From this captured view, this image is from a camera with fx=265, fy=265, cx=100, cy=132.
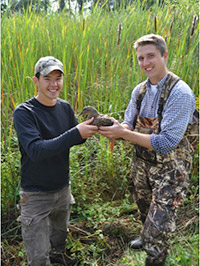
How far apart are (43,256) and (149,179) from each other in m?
1.06

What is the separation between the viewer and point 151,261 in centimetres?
207

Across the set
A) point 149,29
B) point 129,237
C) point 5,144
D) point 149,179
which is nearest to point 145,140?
point 149,179

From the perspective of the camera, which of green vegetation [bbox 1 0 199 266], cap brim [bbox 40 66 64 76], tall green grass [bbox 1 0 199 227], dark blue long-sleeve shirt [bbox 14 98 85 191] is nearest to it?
dark blue long-sleeve shirt [bbox 14 98 85 191]

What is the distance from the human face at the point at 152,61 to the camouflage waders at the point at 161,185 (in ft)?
0.73

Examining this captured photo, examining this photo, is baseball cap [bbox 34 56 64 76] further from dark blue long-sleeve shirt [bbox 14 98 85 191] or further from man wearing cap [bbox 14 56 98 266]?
dark blue long-sleeve shirt [bbox 14 98 85 191]

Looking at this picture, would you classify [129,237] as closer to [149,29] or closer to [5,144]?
[5,144]

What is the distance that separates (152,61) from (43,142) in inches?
43.1

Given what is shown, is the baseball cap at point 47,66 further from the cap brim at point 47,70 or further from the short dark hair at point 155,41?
the short dark hair at point 155,41

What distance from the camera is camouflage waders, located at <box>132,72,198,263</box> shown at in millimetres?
2076

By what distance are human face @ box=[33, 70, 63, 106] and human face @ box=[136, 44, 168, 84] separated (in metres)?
0.70

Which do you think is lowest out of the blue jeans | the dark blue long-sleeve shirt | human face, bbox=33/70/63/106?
the blue jeans

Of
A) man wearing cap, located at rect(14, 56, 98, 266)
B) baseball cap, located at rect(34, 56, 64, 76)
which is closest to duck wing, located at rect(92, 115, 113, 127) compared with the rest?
man wearing cap, located at rect(14, 56, 98, 266)

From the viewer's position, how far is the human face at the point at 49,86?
1996 mm

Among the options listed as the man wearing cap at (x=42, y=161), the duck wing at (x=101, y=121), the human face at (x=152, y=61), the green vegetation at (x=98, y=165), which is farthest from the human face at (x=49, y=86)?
the green vegetation at (x=98, y=165)
